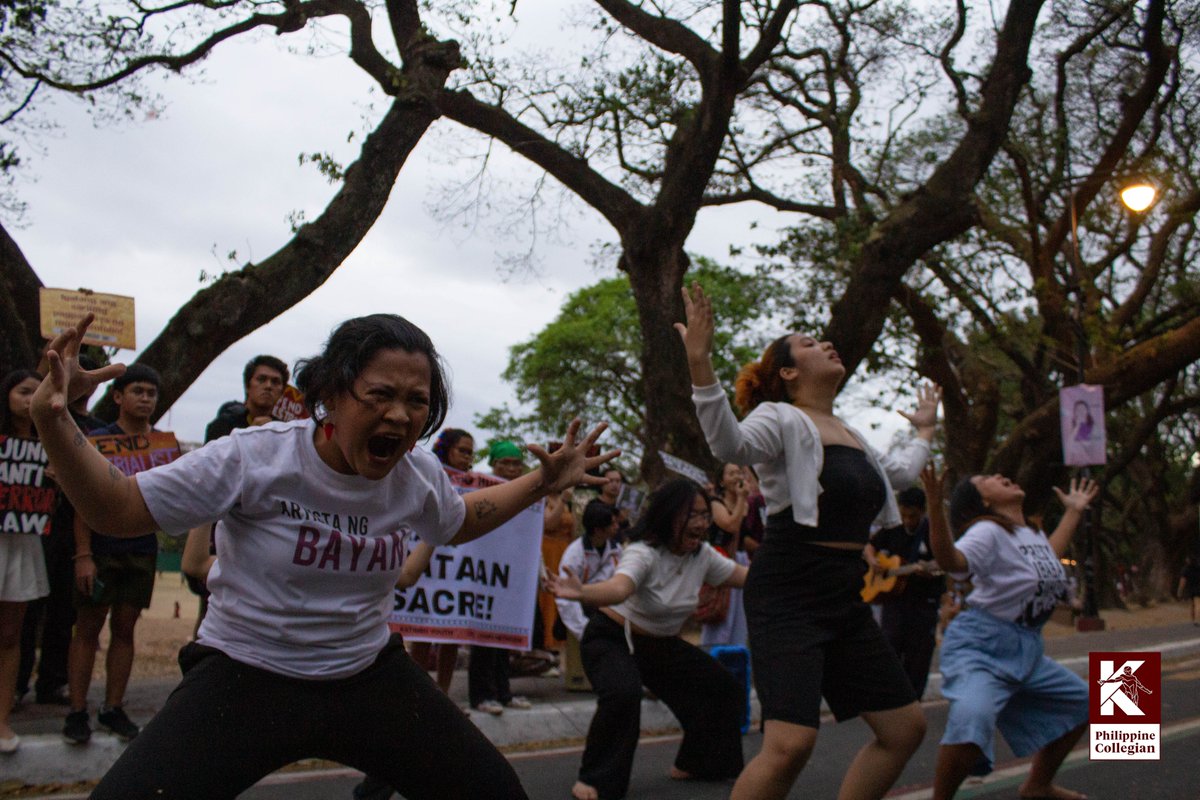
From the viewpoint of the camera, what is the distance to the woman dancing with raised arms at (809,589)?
368cm

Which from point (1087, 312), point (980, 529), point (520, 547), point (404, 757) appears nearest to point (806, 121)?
point (1087, 312)

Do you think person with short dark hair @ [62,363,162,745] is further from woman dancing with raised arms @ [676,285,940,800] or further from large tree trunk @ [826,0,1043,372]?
large tree trunk @ [826,0,1043,372]

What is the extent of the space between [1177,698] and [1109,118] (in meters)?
13.3

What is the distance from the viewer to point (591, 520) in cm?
743

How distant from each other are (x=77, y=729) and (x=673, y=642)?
3.04m

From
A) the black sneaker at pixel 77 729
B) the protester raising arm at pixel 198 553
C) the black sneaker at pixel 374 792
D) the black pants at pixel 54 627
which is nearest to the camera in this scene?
the protester raising arm at pixel 198 553

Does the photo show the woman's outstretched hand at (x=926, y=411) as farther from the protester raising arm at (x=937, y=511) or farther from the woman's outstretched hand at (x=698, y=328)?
the woman's outstretched hand at (x=698, y=328)

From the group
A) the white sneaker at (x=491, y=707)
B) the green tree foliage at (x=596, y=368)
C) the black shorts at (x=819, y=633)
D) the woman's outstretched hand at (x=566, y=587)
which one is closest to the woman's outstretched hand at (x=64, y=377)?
the black shorts at (x=819, y=633)

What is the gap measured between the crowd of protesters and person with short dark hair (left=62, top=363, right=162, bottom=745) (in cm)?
2

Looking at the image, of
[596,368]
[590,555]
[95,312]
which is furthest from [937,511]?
[596,368]

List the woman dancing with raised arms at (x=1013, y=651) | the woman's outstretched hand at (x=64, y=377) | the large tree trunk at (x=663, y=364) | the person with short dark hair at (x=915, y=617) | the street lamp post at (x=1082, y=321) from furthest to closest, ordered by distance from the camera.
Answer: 1. the street lamp post at (x=1082, y=321)
2. the large tree trunk at (x=663, y=364)
3. the person with short dark hair at (x=915, y=617)
4. the woman dancing with raised arms at (x=1013, y=651)
5. the woman's outstretched hand at (x=64, y=377)

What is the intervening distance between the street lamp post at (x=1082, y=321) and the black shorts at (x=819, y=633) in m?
8.67

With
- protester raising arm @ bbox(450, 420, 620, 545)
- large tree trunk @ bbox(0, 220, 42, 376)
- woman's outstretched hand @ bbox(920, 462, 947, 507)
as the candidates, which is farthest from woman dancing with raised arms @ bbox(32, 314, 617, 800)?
large tree trunk @ bbox(0, 220, 42, 376)

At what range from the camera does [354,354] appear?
8.98ft
